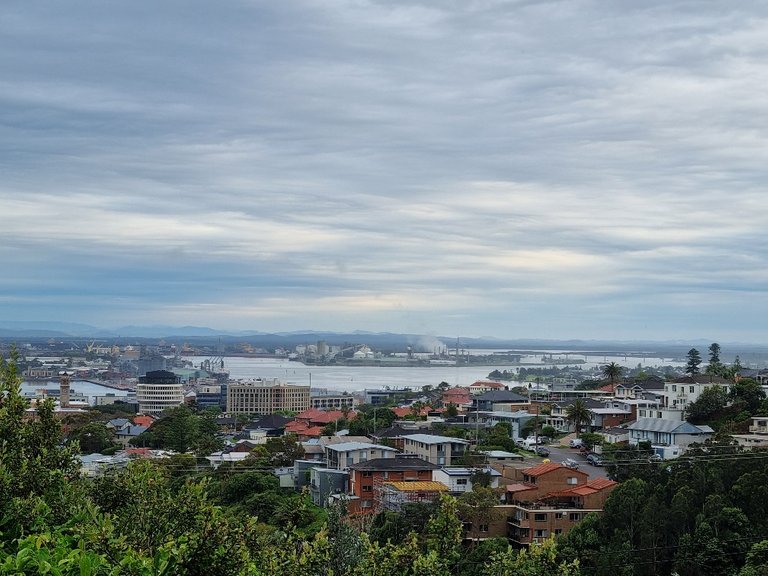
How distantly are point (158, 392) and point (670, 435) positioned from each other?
44964mm

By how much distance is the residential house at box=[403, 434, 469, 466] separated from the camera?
2645 centimetres

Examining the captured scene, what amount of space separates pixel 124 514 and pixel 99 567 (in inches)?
71.4

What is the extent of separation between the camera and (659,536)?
1591 cm

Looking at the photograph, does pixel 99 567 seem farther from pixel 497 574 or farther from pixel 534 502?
pixel 534 502

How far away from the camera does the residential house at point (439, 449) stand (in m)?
26.5

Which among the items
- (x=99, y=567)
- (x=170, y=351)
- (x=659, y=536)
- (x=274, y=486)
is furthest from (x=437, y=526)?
(x=170, y=351)

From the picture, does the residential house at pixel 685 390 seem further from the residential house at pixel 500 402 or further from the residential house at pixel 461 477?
the residential house at pixel 461 477

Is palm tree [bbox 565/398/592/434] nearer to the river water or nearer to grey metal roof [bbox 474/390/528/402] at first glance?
grey metal roof [bbox 474/390/528/402]

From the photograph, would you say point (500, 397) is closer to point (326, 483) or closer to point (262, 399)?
point (326, 483)

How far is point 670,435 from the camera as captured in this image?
26453mm

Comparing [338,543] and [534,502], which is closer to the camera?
[338,543]

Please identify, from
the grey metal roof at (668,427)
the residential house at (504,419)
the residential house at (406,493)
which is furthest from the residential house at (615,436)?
the residential house at (406,493)

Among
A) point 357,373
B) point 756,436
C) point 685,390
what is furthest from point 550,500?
point 357,373

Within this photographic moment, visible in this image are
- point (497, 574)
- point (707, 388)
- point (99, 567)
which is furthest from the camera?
point (707, 388)
